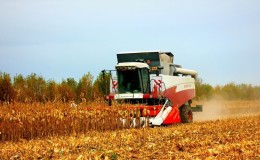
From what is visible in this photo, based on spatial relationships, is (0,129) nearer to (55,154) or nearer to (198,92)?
(55,154)

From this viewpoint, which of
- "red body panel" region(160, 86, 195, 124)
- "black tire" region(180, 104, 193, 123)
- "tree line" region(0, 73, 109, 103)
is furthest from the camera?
"tree line" region(0, 73, 109, 103)

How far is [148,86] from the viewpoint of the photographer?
57.7 feet

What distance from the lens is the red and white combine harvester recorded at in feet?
55.7

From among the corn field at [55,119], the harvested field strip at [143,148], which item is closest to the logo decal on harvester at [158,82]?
the corn field at [55,119]

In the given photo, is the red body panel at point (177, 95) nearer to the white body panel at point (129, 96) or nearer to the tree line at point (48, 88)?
the white body panel at point (129, 96)

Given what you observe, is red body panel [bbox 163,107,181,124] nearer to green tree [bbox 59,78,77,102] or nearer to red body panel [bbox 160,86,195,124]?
red body panel [bbox 160,86,195,124]

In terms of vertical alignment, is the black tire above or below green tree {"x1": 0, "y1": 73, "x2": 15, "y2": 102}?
below

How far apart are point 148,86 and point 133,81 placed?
2.19ft

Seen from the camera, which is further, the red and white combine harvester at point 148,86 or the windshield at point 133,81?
the windshield at point 133,81

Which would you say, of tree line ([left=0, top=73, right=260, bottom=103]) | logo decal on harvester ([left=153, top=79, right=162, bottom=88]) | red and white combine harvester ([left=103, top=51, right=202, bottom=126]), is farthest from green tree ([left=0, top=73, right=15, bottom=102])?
logo decal on harvester ([left=153, top=79, right=162, bottom=88])

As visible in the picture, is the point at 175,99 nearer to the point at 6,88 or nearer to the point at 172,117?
the point at 172,117

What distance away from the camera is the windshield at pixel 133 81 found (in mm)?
17500

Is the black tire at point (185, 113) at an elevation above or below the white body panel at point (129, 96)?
below

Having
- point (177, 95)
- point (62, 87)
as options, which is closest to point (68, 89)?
point (62, 87)
